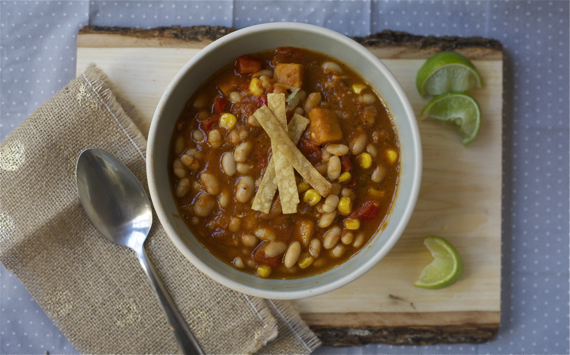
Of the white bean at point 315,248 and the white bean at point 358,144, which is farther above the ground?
the white bean at point 358,144

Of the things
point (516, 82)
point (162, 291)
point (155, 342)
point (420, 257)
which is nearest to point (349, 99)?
point (420, 257)

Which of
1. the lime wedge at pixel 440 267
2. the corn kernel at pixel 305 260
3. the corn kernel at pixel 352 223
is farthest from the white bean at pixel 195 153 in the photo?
the lime wedge at pixel 440 267

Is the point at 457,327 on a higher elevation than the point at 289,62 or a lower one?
lower

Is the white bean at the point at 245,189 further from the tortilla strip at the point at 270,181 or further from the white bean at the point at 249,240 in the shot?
the white bean at the point at 249,240

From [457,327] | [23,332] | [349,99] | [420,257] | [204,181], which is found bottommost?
[23,332]

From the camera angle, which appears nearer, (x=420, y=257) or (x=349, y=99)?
(x=349, y=99)

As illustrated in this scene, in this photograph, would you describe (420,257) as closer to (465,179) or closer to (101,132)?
(465,179)

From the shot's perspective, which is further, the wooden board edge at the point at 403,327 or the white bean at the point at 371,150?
the wooden board edge at the point at 403,327

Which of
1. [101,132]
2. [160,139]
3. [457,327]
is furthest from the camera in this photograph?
[457,327]
